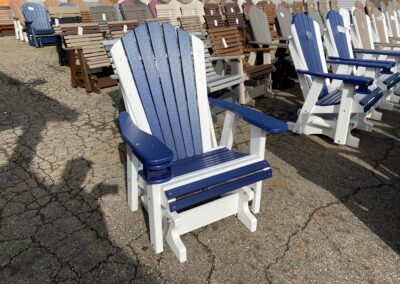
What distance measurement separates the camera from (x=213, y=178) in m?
1.75

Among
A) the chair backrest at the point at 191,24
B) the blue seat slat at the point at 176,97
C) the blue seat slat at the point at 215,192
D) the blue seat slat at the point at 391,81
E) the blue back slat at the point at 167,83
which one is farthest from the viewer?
the chair backrest at the point at 191,24

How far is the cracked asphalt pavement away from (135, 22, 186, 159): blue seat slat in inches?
25.7

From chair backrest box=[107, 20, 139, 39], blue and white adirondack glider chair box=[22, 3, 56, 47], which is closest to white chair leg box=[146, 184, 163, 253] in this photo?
chair backrest box=[107, 20, 139, 39]

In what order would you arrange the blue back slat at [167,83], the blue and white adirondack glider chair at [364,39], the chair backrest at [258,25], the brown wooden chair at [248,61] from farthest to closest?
the chair backrest at [258,25], the blue and white adirondack glider chair at [364,39], the brown wooden chair at [248,61], the blue back slat at [167,83]

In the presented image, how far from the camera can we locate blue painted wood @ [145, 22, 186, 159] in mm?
2246

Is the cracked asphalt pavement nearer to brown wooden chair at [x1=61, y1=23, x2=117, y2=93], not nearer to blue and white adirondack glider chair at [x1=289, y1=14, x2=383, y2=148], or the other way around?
blue and white adirondack glider chair at [x1=289, y1=14, x2=383, y2=148]

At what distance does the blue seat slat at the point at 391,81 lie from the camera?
388cm

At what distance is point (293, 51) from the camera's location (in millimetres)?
3502

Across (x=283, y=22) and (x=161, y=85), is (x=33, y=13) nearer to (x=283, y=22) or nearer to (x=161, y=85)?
(x=283, y=22)

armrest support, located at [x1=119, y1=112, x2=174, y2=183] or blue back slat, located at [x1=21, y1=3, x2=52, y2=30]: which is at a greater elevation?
blue back slat, located at [x1=21, y1=3, x2=52, y2=30]

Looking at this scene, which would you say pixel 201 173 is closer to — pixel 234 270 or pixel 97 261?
pixel 234 270

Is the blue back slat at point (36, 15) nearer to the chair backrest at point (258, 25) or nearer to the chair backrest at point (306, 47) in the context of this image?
the chair backrest at point (258, 25)

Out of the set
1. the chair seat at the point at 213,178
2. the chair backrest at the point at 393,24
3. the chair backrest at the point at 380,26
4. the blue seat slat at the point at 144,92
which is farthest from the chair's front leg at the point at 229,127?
the chair backrest at the point at 393,24

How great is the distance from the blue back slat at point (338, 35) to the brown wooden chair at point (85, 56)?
347 centimetres
